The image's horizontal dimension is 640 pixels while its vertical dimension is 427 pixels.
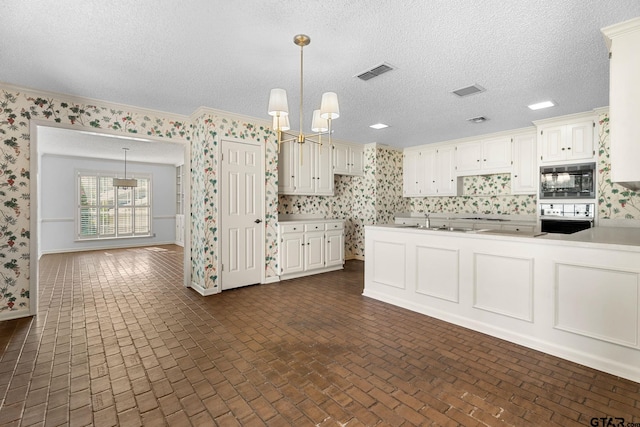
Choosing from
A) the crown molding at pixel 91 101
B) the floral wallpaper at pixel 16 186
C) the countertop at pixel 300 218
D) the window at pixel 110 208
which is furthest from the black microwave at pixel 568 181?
the window at pixel 110 208

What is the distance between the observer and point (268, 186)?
4.82m

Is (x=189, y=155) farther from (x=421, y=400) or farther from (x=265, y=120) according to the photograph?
(x=421, y=400)

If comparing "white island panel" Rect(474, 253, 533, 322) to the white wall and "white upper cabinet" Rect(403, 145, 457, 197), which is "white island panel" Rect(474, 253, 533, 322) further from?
the white wall

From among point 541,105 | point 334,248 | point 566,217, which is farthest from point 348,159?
point 566,217

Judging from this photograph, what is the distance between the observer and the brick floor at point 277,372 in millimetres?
1805

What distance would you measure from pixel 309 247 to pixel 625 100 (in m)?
4.15

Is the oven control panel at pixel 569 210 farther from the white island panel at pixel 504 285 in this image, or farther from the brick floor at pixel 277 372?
the brick floor at pixel 277 372

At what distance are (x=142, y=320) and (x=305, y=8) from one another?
328cm

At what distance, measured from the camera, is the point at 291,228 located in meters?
5.04

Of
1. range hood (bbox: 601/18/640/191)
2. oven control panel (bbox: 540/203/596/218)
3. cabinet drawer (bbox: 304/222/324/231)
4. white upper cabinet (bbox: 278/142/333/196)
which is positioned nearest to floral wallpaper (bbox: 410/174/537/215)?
oven control panel (bbox: 540/203/596/218)

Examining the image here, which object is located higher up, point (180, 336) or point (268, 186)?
point (268, 186)

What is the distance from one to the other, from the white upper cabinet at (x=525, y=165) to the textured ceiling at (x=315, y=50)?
1.14m

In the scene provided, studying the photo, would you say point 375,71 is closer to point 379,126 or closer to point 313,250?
point 379,126

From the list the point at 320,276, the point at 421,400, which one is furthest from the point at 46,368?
the point at 320,276
